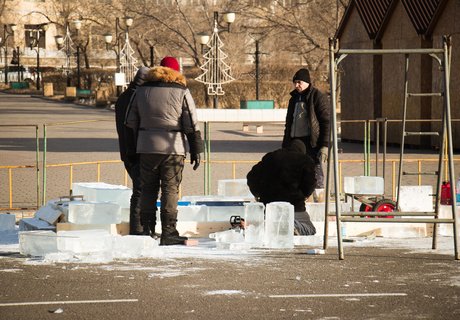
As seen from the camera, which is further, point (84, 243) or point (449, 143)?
point (449, 143)

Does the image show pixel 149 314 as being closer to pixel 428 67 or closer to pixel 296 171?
pixel 296 171

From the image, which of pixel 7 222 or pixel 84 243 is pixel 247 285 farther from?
pixel 7 222

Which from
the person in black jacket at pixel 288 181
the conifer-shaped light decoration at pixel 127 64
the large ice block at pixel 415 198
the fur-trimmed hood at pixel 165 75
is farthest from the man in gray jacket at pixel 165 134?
the conifer-shaped light decoration at pixel 127 64

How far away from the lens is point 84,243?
11391 mm

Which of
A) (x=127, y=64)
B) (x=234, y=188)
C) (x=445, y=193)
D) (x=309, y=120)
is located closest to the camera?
(x=309, y=120)

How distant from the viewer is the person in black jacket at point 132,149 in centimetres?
1234

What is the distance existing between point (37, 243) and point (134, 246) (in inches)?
31.4

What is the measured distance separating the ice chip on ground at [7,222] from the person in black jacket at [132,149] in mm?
1311

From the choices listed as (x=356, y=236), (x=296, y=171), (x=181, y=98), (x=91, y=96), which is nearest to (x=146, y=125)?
(x=181, y=98)

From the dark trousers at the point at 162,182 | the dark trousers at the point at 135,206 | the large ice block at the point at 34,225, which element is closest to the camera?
the dark trousers at the point at 162,182

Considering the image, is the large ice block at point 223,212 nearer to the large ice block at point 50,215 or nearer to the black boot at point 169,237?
the black boot at point 169,237

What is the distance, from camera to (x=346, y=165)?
79.6 feet

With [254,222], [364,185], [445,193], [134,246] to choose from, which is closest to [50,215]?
[134,246]

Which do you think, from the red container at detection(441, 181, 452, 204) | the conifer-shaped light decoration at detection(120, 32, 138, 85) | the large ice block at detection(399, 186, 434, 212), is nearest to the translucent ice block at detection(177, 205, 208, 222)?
the large ice block at detection(399, 186, 434, 212)
